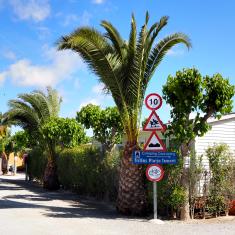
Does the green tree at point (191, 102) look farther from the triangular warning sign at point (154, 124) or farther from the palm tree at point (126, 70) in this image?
the palm tree at point (126, 70)

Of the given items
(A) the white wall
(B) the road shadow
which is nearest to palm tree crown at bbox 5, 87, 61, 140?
(B) the road shadow

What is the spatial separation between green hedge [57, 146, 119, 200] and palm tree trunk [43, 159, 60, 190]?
864 mm


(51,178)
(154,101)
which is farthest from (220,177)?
(51,178)

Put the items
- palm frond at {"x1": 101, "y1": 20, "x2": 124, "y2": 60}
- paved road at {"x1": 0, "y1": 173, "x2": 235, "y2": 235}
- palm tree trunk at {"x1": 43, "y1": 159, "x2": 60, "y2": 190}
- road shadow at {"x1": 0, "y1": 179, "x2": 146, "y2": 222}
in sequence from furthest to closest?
palm tree trunk at {"x1": 43, "y1": 159, "x2": 60, "y2": 190}
palm frond at {"x1": 101, "y1": 20, "x2": 124, "y2": 60}
road shadow at {"x1": 0, "y1": 179, "x2": 146, "y2": 222}
paved road at {"x1": 0, "y1": 173, "x2": 235, "y2": 235}

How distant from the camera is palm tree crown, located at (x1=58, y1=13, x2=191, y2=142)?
40.7ft

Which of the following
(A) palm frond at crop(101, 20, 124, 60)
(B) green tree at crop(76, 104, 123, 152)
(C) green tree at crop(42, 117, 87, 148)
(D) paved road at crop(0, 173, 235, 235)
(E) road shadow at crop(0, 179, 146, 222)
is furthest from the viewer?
(C) green tree at crop(42, 117, 87, 148)

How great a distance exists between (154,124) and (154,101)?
597mm

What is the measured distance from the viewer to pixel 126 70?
12.6 metres

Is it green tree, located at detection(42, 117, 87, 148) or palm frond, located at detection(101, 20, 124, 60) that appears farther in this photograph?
green tree, located at detection(42, 117, 87, 148)

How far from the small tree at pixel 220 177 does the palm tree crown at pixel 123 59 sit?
2.28 meters

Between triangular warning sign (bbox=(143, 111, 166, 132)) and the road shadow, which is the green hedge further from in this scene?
triangular warning sign (bbox=(143, 111, 166, 132))

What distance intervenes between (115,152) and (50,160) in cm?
775

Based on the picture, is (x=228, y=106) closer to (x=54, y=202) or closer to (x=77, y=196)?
(x=54, y=202)

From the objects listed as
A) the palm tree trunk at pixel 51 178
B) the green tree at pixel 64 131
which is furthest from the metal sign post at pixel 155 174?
the palm tree trunk at pixel 51 178
